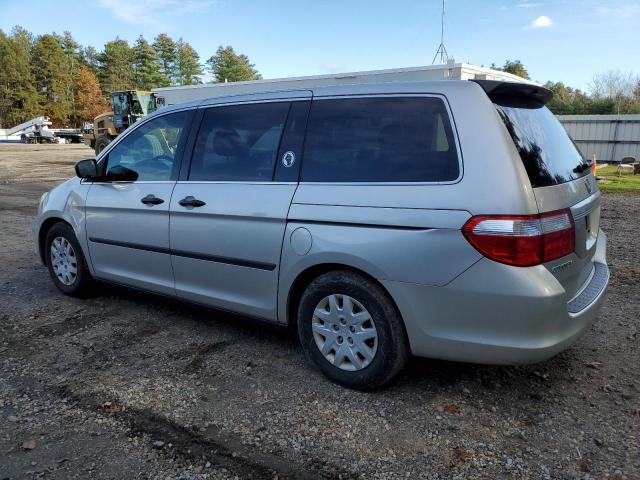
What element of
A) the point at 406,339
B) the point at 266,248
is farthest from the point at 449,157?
the point at 266,248

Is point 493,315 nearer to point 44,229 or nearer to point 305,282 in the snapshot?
point 305,282

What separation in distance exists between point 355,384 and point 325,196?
1.16 meters

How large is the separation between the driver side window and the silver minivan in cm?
3

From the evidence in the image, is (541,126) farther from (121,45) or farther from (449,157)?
(121,45)

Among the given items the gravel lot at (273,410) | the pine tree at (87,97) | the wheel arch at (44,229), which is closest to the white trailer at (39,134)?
the pine tree at (87,97)

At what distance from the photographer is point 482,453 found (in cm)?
256

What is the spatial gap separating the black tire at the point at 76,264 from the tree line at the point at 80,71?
82.8 meters

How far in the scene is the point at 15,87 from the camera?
8175 cm

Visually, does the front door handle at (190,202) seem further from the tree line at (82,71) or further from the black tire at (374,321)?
the tree line at (82,71)

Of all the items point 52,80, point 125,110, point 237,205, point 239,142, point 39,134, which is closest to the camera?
point 237,205

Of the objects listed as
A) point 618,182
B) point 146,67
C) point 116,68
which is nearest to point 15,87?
point 116,68

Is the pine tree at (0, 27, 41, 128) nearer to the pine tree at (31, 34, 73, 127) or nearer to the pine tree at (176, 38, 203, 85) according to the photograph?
the pine tree at (31, 34, 73, 127)

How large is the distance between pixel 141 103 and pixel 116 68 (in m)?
74.4

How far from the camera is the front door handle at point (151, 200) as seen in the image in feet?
13.0
